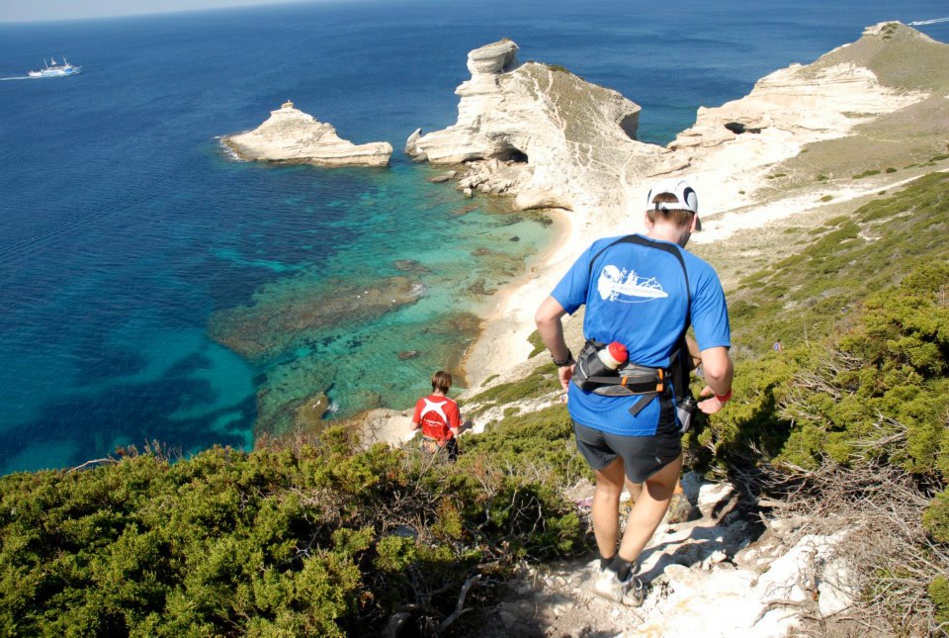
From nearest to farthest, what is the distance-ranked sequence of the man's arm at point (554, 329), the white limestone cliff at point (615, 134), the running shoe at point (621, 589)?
the man's arm at point (554, 329) < the running shoe at point (621, 589) < the white limestone cliff at point (615, 134)

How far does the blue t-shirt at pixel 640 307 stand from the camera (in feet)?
11.5

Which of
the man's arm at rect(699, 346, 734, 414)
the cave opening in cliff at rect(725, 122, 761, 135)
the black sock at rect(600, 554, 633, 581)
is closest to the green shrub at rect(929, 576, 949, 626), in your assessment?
the man's arm at rect(699, 346, 734, 414)

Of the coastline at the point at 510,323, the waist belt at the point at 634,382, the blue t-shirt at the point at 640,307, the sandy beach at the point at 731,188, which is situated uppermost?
the blue t-shirt at the point at 640,307

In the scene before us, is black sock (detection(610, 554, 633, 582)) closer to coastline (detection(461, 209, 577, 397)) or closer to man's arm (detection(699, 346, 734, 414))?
man's arm (detection(699, 346, 734, 414))

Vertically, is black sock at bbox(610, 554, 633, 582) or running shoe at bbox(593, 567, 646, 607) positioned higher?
black sock at bbox(610, 554, 633, 582)

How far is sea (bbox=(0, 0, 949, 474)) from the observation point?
77.4ft

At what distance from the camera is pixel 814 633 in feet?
11.2

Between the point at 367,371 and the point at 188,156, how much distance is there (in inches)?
1741

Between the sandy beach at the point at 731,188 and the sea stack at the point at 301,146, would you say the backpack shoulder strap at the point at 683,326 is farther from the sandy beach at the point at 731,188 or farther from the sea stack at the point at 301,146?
the sea stack at the point at 301,146

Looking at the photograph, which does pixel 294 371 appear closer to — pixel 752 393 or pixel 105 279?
pixel 105 279

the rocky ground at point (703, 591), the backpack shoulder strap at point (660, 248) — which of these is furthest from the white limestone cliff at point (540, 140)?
the backpack shoulder strap at point (660, 248)

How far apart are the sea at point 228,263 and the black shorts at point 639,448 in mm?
5360

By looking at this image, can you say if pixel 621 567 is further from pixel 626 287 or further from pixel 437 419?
pixel 437 419

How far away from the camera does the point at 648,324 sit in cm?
359
